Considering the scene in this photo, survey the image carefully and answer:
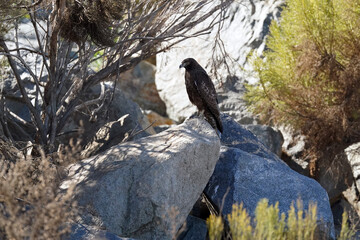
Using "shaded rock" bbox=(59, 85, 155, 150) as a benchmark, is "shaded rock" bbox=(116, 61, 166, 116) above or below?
above

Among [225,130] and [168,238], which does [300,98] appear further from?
[168,238]

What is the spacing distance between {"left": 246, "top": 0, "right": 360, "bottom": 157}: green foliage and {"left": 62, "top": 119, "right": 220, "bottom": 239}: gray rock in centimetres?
372

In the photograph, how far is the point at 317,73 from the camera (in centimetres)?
982

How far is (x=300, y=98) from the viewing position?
393 inches

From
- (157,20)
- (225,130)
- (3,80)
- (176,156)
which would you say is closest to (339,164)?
(225,130)

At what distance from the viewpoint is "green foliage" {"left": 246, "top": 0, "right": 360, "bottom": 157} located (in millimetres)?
9656

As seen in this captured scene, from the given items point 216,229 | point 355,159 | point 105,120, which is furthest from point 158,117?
point 216,229

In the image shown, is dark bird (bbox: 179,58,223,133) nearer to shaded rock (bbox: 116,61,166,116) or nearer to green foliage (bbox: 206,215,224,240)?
green foliage (bbox: 206,215,224,240)

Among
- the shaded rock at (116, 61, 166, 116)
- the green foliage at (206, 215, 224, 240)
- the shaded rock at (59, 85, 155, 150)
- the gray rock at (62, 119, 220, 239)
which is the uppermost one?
the shaded rock at (116, 61, 166, 116)

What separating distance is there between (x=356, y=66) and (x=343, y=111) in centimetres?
72

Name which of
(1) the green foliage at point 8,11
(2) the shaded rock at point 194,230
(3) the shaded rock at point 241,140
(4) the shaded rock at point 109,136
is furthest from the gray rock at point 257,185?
(1) the green foliage at point 8,11

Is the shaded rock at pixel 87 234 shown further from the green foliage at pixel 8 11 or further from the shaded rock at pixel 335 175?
the shaded rock at pixel 335 175

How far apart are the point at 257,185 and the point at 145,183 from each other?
4.90 ft

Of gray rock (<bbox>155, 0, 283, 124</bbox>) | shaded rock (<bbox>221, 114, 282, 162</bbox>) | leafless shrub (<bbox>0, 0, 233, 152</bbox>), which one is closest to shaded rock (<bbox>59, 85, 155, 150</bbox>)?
leafless shrub (<bbox>0, 0, 233, 152</bbox>)
